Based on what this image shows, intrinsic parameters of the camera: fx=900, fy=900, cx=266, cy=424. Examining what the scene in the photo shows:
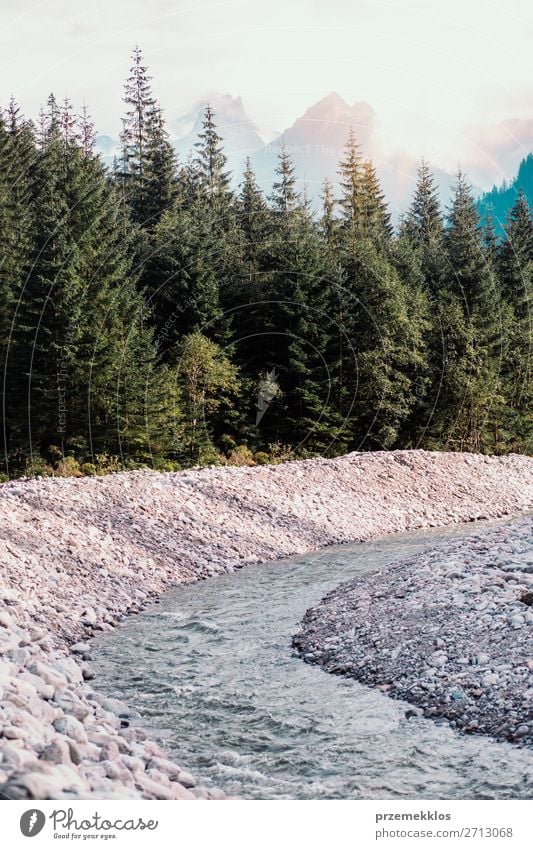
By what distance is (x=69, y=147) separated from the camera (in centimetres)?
4250

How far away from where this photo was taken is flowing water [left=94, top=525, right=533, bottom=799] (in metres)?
8.27

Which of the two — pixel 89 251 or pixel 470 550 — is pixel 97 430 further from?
pixel 470 550

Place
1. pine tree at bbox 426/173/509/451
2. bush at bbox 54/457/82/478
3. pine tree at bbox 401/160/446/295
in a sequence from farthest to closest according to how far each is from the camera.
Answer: pine tree at bbox 401/160/446/295
pine tree at bbox 426/173/509/451
bush at bbox 54/457/82/478

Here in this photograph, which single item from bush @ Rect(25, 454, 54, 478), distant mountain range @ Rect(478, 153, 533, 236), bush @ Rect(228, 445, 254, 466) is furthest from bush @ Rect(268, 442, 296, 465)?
distant mountain range @ Rect(478, 153, 533, 236)

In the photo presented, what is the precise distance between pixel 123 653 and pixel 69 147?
34.5 metres

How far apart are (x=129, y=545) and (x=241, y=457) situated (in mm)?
18112

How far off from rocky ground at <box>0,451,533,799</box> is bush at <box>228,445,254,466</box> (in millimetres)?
6582

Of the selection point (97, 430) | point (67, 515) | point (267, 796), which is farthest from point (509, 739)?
point (97, 430)

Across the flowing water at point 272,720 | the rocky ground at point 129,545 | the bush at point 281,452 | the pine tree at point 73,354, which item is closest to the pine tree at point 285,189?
the bush at point 281,452

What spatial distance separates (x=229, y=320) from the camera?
4303 centimetres

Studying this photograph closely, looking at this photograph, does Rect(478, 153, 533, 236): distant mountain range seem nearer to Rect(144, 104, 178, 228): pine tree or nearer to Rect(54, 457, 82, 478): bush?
Rect(144, 104, 178, 228): pine tree

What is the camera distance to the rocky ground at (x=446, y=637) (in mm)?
10016

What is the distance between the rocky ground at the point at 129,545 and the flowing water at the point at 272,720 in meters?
0.54

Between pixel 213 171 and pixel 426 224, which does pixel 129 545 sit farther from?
pixel 426 224
